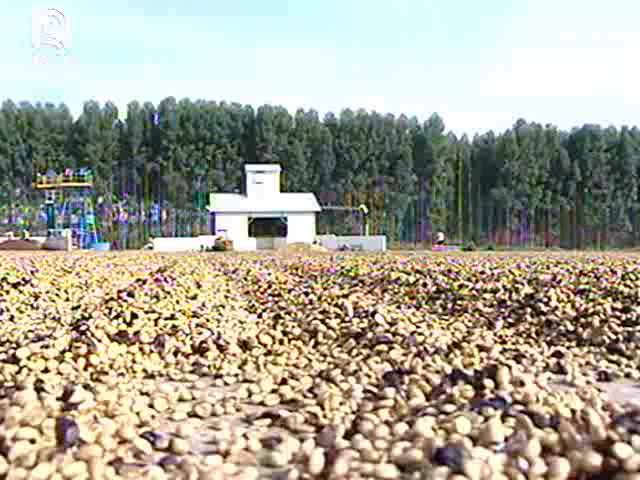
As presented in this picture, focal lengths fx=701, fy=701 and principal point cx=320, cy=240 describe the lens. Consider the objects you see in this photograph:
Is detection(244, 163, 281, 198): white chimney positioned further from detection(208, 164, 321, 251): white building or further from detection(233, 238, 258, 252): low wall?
detection(233, 238, 258, 252): low wall

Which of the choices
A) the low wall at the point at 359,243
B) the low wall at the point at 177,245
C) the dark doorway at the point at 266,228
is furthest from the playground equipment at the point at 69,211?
the low wall at the point at 359,243

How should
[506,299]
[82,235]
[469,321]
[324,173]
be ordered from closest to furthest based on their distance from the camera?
[469,321]
[506,299]
[82,235]
[324,173]

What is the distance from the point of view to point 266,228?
34438 millimetres

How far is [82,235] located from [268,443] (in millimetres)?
32453

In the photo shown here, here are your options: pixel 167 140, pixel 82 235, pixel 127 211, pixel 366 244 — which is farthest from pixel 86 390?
pixel 167 140

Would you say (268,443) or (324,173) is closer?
(268,443)

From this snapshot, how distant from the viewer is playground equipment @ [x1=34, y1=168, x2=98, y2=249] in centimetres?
3353

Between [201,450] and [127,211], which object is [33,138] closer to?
[127,211]

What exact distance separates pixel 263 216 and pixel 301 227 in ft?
6.18

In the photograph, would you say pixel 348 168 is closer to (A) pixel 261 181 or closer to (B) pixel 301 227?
(A) pixel 261 181

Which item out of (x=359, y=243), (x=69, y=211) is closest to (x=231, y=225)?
(x=359, y=243)

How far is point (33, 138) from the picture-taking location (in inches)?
1928

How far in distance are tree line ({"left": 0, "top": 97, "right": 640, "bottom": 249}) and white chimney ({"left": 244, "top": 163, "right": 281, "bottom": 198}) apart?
10719 mm

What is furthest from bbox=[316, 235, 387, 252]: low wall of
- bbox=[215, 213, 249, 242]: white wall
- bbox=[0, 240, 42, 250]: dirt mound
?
bbox=[0, 240, 42, 250]: dirt mound
